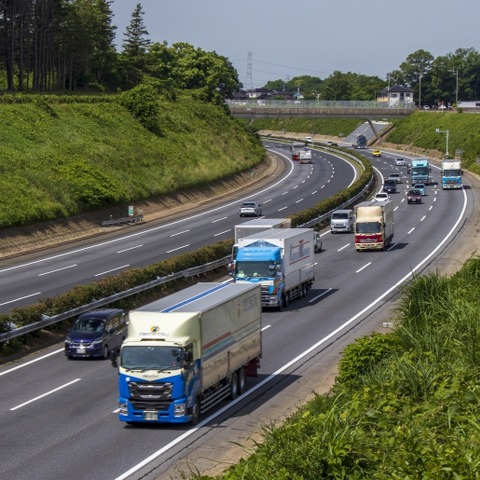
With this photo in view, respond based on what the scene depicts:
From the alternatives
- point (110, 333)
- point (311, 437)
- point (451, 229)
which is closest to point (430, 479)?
point (311, 437)

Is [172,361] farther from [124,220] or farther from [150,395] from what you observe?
[124,220]

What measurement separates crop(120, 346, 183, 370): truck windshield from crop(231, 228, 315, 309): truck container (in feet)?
57.6

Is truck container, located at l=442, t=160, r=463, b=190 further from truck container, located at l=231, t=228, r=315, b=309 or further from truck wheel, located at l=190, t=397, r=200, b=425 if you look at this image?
truck wheel, located at l=190, t=397, r=200, b=425

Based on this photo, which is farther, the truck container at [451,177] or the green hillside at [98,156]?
the truck container at [451,177]

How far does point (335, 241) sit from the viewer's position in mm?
74875

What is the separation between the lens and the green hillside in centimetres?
7944

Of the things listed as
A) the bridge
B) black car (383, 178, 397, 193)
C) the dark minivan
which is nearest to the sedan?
black car (383, 178, 397, 193)

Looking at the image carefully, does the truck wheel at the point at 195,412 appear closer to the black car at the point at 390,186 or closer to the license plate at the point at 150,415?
the license plate at the point at 150,415

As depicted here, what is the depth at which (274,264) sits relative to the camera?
47.0 metres

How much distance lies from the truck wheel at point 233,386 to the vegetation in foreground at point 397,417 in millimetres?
3590

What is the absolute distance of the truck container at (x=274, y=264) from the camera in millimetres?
46875

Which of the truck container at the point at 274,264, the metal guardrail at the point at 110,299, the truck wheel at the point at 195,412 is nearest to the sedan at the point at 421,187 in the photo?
the metal guardrail at the point at 110,299

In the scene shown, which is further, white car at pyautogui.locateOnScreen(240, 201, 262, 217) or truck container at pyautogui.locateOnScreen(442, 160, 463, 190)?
truck container at pyautogui.locateOnScreen(442, 160, 463, 190)

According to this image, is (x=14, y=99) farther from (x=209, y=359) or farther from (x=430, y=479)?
(x=430, y=479)
